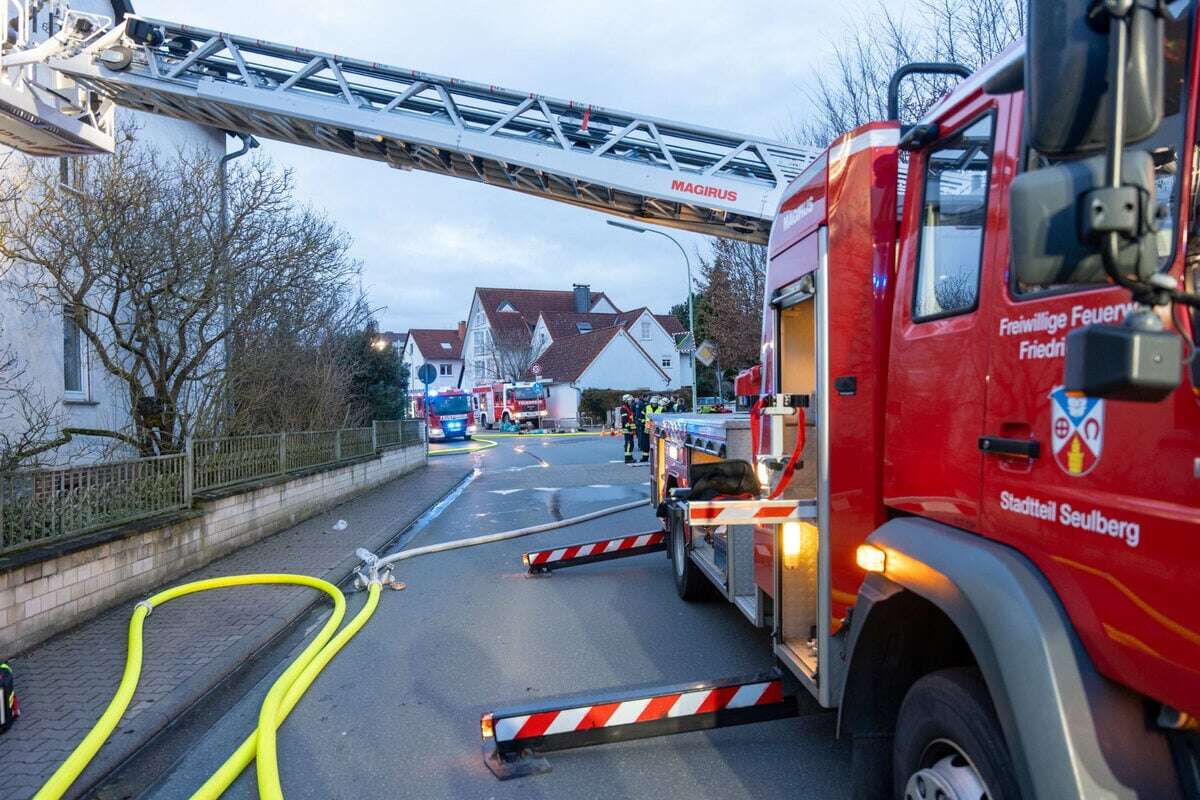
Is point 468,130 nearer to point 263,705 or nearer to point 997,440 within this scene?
point 263,705

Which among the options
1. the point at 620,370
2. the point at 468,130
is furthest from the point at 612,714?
the point at 620,370

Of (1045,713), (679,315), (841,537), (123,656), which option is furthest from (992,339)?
(679,315)

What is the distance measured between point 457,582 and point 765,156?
5.51m

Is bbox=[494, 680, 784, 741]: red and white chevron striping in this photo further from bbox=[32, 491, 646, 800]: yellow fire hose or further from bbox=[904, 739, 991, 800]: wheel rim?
bbox=[904, 739, 991, 800]: wheel rim

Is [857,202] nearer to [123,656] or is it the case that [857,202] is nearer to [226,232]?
[123,656]

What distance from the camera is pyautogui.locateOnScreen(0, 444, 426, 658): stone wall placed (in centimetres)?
596

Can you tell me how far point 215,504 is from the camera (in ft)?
30.8

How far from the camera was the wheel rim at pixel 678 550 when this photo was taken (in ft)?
24.3

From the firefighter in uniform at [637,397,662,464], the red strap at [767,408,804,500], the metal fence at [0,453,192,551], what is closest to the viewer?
the red strap at [767,408,804,500]

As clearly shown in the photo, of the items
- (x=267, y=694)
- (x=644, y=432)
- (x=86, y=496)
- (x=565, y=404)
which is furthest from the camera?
(x=565, y=404)

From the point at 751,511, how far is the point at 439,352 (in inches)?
3284

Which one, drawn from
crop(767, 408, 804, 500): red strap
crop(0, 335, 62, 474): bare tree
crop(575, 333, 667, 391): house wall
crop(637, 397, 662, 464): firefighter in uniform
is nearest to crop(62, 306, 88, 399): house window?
crop(0, 335, 62, 474): bare tree

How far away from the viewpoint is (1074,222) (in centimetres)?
170

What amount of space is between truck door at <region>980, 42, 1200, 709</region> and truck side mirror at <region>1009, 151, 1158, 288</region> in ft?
1.07
